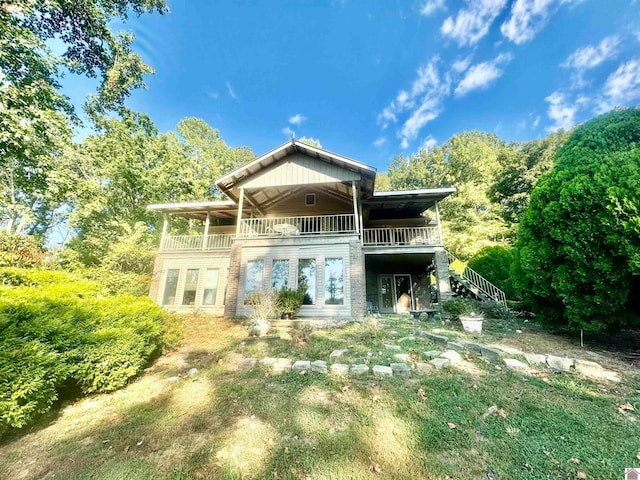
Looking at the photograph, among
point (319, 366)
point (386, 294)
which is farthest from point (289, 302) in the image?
point (386, 294)

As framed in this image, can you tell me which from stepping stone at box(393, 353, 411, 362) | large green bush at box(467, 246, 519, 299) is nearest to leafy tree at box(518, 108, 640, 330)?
stepping stone at box(393, 353, 411, 362)

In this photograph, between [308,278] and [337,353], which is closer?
[337,353]

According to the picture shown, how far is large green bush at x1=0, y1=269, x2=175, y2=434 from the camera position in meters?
2.80

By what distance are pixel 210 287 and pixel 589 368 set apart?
505 inches

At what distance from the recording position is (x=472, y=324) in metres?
7.28

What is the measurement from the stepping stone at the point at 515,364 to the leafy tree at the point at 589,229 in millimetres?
2142

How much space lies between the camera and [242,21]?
14.5m

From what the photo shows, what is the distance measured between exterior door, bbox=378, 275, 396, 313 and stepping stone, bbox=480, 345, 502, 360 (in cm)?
866

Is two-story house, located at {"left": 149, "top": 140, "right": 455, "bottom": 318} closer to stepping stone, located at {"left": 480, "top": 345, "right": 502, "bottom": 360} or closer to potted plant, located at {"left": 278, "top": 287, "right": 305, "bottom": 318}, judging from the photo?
potted plant, located at {"left": 278, "top": 287, "right": 305, "bottom": 318}

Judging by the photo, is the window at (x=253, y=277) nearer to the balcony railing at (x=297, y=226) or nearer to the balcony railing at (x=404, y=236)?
the balcony railing at (x=297, y=226)

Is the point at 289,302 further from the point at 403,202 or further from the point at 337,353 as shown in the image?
the point at 403,202

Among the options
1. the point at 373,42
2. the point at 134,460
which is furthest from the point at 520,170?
the point at 134,460

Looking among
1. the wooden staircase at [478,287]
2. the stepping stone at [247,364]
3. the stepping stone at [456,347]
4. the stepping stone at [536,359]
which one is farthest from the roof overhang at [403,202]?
the stepping stone at [247,364]

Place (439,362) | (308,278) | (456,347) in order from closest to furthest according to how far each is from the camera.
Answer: (439,362)
(456,347)
(308,278)
